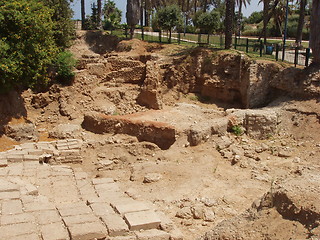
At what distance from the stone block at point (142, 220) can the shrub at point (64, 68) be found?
38.7ft

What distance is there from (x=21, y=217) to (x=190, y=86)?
528 inches

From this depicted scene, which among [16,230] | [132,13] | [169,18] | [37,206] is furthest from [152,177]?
[132,13]

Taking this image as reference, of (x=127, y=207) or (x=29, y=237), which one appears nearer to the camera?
(x=29, y=237)

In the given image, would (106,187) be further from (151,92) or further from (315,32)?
(315,32)

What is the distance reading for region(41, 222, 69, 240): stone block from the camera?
22.5 feet

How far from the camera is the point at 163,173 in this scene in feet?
39.3

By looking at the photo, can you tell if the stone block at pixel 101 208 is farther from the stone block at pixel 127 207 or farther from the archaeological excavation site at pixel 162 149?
the stone block at pixel 127 207

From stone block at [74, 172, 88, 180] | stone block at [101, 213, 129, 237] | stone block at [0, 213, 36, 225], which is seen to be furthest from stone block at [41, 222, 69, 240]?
stone block at [74, 172, 88, 180]

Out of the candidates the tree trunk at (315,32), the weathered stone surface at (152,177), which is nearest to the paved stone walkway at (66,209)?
the weathered stone surface at (152,177)

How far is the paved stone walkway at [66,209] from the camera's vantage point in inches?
281

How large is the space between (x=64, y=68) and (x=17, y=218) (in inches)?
465

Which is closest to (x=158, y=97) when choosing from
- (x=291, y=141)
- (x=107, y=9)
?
(x=291, y=141)

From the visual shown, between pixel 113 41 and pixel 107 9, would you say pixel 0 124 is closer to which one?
pixel 113 41

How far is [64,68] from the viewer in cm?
1831
